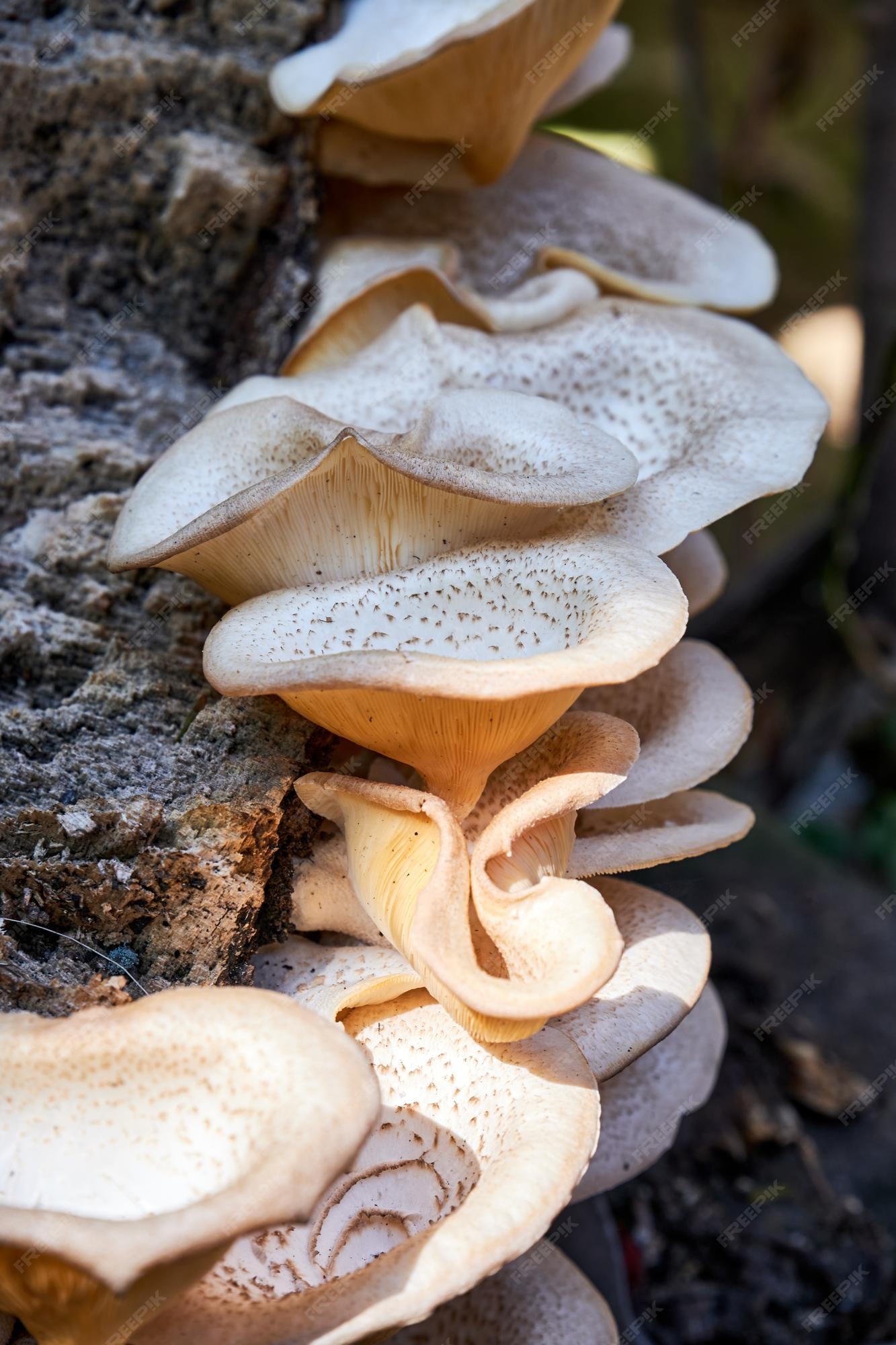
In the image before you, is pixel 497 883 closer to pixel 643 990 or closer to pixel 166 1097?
pixel 643 990

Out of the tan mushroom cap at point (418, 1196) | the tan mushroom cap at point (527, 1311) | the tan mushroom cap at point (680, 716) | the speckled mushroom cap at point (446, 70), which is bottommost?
the tan mushroom cap at point (527, 1311)

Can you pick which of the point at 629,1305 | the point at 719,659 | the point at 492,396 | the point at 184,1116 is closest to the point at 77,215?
the point at 492,396

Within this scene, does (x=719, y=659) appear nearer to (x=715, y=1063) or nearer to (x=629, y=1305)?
(x=715, y=1063)

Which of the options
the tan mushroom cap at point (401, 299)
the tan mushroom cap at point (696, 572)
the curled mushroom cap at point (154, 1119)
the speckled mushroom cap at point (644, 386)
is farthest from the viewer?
the tan mushroom cap at point (696, 572)

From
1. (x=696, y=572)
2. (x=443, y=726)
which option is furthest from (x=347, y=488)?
(x=696, y=572)

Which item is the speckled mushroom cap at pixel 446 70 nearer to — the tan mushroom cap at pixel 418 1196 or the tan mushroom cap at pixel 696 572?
the tan mushroom cap at pixel 696 572

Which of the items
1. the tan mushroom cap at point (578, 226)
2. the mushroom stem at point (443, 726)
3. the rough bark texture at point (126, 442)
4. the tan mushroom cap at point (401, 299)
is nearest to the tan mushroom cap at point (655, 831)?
the mushroom stem at point (443, 726)
